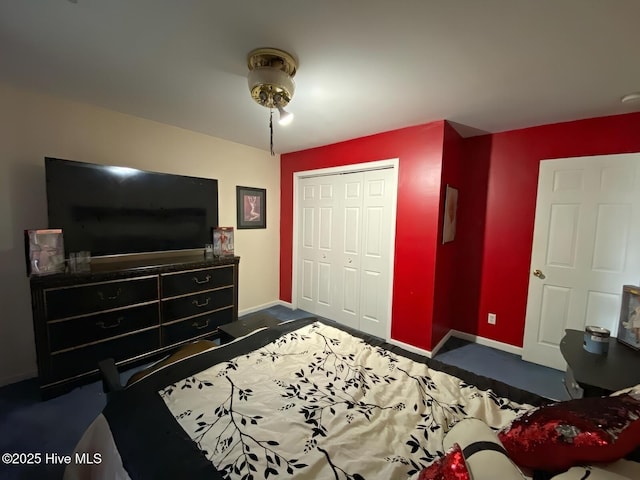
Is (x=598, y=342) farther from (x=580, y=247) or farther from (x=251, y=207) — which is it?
(x=251, y=207)

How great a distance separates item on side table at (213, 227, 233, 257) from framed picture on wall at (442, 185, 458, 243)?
7.83ft

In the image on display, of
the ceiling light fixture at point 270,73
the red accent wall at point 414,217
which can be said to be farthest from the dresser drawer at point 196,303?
the ceiling light fixture at point 270,73

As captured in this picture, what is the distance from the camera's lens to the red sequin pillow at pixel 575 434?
0.66 meters

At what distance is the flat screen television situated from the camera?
2.11m

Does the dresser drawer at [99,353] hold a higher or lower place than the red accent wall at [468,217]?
lower

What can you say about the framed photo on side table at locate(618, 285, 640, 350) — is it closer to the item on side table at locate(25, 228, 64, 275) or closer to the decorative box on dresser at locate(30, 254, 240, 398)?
the decorative box on dresser at locate(30, 254, 240, 398)

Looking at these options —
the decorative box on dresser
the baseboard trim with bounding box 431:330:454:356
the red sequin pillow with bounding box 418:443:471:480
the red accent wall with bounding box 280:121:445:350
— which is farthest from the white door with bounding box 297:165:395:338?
the red sequin pillow with bounding box 418:443:471:480

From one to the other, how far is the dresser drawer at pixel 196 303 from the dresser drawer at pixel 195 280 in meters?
0.06

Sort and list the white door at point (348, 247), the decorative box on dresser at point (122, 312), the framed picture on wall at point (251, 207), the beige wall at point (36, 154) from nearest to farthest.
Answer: the decorative box on dresser at point (122, 312) < the beige wall at point (36, 154) < the white door at point (348, 247) < the framed picture on wall at point (251, 207)

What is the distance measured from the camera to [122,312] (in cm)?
225

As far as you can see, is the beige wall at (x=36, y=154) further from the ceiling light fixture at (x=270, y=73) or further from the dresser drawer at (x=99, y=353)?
the ceiling light fixture at (x=270, y=73)

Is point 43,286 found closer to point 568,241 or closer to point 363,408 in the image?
point 363,408

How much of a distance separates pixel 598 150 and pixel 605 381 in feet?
7.05

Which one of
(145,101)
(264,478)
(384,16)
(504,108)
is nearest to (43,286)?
(145,101)
